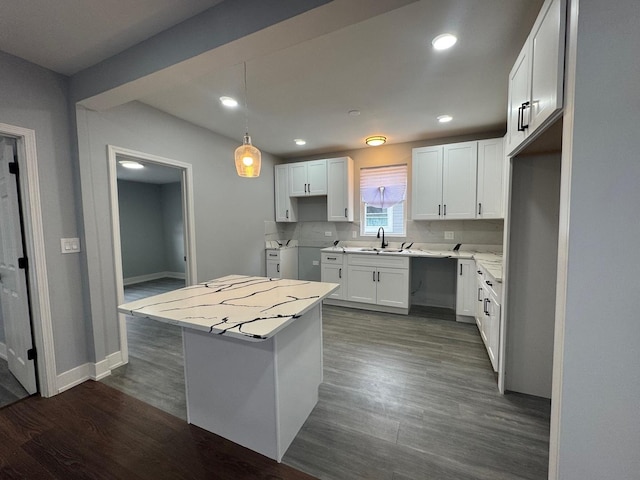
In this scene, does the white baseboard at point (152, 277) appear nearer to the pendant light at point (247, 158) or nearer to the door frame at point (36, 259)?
the door frame at point (36, 259)

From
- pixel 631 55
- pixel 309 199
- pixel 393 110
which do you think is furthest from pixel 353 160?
pixel 631 55

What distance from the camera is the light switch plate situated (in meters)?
2.21

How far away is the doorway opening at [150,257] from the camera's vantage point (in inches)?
92.0

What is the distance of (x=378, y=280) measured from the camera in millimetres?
3900

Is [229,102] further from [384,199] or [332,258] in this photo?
[384,199]

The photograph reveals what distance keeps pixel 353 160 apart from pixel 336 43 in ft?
9.11

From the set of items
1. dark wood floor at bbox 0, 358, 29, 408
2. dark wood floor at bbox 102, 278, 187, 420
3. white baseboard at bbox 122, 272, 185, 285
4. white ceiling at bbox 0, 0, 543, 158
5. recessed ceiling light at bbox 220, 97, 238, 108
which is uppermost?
recessed ceiling light at bbox 220, 97, 238, 108

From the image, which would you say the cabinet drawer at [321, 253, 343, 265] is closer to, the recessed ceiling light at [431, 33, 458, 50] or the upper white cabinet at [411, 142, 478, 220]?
the upper white cabinet at [411, 142, 478, 220]

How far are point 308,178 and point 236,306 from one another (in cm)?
339

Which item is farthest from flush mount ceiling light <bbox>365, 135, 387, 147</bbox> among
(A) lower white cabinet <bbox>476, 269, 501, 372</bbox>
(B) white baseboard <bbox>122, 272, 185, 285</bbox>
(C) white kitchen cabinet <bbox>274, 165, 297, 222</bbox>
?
(B) white baseboard <bbox>122, 272, 185, 285</bbox>

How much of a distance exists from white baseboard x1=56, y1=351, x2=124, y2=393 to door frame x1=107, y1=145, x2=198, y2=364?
3.8 inches

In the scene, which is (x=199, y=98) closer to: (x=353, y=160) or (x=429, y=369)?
(x=353, y=160)

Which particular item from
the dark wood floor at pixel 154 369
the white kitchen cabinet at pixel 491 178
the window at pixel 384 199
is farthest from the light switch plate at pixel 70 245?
the white kitchen cabinet at pixel 491 178

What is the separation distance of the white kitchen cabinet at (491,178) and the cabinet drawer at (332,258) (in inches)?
81.1
